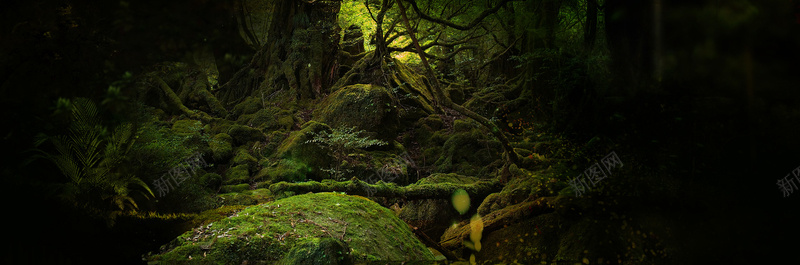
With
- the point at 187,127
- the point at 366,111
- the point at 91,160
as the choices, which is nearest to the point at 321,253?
the point at 91,160

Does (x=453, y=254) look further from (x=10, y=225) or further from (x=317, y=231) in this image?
(x=10, y=225)

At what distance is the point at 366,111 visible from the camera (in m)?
8.59

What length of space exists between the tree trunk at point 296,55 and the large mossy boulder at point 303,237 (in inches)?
271

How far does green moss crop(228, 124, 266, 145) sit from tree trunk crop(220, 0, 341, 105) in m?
1.86

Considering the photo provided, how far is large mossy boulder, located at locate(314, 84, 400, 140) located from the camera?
333 inches

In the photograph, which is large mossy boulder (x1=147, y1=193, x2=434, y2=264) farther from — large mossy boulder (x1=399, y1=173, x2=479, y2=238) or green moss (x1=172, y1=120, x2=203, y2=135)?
green moss (x1=172, y1=120, x2=203, y2=135)

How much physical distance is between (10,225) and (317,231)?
6.49ft

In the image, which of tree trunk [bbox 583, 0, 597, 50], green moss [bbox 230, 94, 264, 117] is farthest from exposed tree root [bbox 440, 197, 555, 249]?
green moss [bbox 230, 94, 264, 117]

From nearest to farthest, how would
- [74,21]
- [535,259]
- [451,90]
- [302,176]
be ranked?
[74,21] → [535,259] → [302,176] → [451,90]

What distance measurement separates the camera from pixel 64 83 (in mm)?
2172

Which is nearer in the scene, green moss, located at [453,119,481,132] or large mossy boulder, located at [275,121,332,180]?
large mossy boulder, located at [275,121,332,180]

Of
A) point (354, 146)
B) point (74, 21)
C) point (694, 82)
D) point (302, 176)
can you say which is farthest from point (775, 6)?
point (302, 176)

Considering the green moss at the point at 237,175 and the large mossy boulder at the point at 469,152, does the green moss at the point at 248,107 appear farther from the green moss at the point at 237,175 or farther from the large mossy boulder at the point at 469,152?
the large mossy boulder at the point at 469,152

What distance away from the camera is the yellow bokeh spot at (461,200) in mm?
6094
